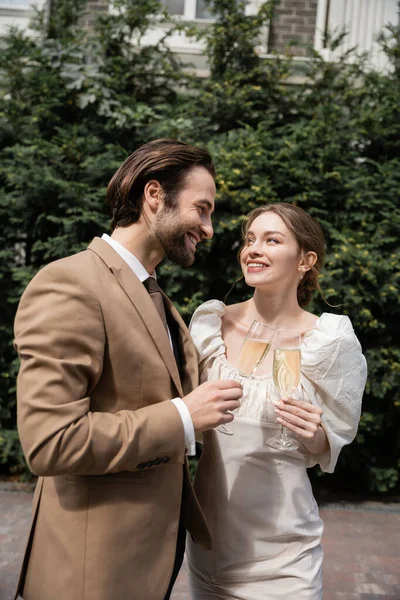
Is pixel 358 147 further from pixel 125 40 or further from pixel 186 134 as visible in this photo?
pixel 125 40

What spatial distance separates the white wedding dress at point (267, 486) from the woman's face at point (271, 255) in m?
0.32

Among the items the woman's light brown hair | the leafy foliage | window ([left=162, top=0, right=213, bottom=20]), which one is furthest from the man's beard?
window ([left=162, top=0, right=213, bottom=20])

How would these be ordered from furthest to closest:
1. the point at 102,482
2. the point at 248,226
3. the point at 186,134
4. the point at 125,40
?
the point at 125,40 → the point at 186,134 → the point at 248,226 → the point at 102,482

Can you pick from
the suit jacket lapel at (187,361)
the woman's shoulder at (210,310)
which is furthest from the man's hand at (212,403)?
the woman's shoulder at (210,310)

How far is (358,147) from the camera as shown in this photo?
613cm

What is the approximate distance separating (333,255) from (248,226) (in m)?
2.99

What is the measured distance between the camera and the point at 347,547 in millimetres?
4609

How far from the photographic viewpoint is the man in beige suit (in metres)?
1.52

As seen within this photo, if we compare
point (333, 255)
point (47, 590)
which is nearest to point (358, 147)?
point (333, 255)

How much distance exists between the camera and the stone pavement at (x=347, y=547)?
390 centimetres

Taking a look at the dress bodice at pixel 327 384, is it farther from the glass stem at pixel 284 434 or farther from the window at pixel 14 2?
the window at pixel 14 2

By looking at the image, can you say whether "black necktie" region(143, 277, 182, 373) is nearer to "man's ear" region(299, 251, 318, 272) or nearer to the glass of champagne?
the glass of champagne

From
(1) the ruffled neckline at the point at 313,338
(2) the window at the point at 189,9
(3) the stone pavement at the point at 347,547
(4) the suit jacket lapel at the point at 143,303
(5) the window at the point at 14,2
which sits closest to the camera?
(4) the suit jacket lapel at the point at 143,303

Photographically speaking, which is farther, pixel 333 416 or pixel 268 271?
pixel 268 271
